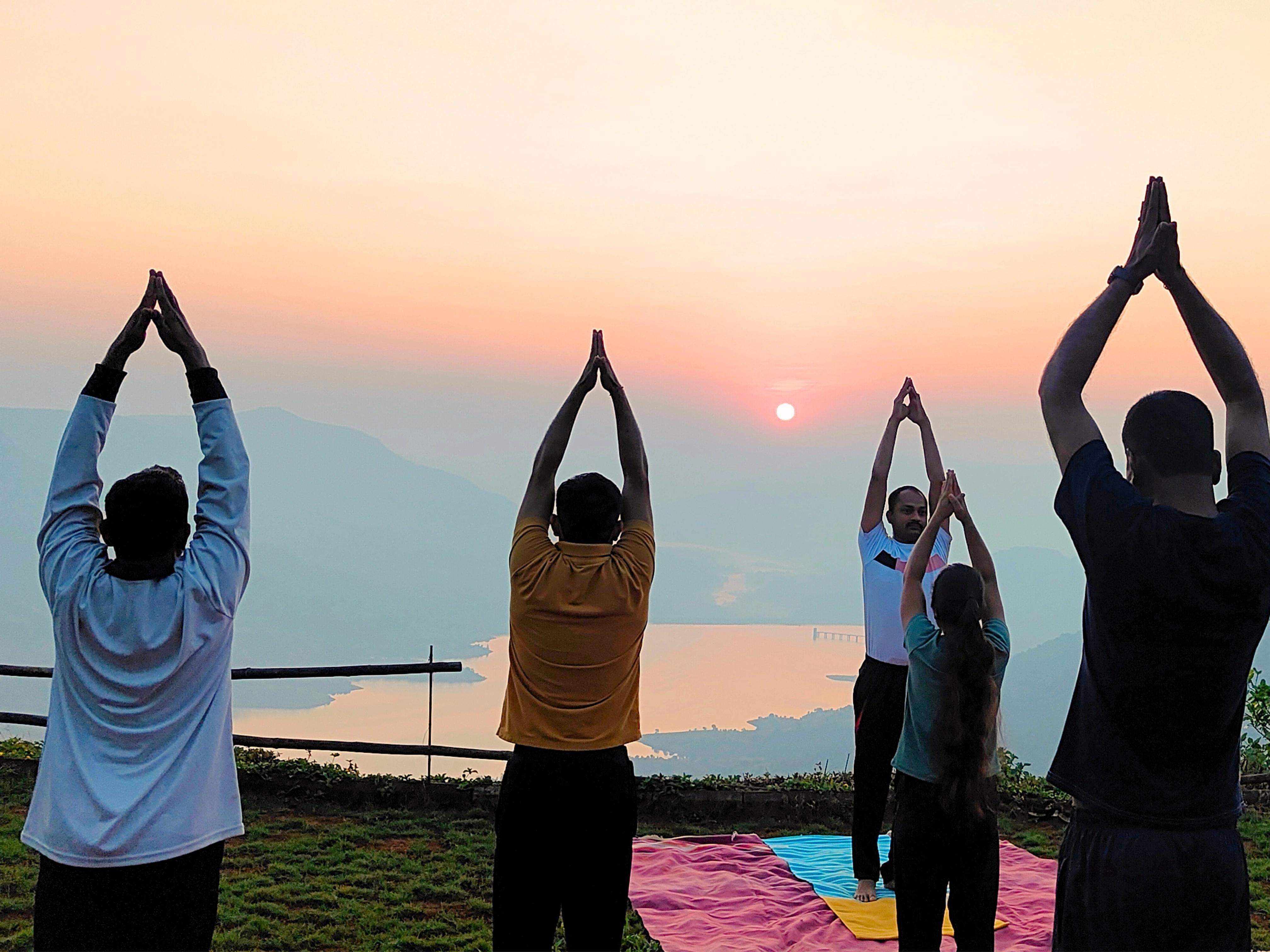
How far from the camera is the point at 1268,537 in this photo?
7.17ft

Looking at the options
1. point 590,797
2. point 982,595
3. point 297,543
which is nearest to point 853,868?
point 982,595

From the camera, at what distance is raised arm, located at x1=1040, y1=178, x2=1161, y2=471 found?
232cm

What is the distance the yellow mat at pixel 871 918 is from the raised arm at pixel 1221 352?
11.9 feet

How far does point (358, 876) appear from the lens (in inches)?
233

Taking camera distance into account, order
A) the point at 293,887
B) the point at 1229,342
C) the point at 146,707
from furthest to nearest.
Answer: the point at 293,887 → the point at 146,707 → the point at 1229,342

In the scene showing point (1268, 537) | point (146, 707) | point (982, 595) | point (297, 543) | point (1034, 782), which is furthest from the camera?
point (297, 543)

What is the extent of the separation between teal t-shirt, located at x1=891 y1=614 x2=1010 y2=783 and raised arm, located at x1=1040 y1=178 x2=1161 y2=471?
158 centimetres

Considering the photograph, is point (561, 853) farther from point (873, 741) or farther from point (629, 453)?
point (873, 741)

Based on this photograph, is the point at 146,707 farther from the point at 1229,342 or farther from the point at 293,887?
the point at 293,887

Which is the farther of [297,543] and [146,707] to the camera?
[297,543]

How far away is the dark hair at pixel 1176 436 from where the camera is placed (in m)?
2.29

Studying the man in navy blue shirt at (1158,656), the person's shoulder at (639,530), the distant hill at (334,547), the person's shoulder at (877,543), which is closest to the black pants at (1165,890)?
the man in navy blue shirt at (1158,656)

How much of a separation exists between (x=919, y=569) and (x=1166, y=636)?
173 cm

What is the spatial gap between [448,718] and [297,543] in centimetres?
11886
